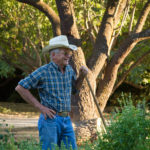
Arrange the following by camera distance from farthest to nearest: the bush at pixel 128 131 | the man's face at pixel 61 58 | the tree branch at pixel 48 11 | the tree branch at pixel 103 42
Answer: the tree branch at pixel 103 42
the tree branch at pixel 48 11
the man's face at pixel 61 58
the bush at pixel 128 131

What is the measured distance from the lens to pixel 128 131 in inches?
130

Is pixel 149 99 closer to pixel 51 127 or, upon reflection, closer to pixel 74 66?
pixel 74 66

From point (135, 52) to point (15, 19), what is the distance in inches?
177

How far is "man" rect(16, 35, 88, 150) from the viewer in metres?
4.27

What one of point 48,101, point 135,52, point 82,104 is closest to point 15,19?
point 135,52

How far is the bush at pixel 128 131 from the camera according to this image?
3.29 m

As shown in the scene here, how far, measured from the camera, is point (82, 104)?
8.80 m

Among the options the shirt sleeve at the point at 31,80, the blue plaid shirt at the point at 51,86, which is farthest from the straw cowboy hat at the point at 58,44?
the shirt sleeve at the point at 31,80

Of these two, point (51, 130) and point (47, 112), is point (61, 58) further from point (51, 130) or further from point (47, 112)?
point (51, 130)

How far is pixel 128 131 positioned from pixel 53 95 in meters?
1.29

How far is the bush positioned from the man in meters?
0.88

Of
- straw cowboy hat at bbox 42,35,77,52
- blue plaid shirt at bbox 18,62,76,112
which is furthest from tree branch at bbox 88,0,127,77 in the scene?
blue plaid shirt at bbox 18,62,76,112

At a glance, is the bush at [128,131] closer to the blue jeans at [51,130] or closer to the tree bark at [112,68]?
the blue jeans at [51,130]

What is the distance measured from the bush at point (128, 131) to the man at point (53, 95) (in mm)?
876
